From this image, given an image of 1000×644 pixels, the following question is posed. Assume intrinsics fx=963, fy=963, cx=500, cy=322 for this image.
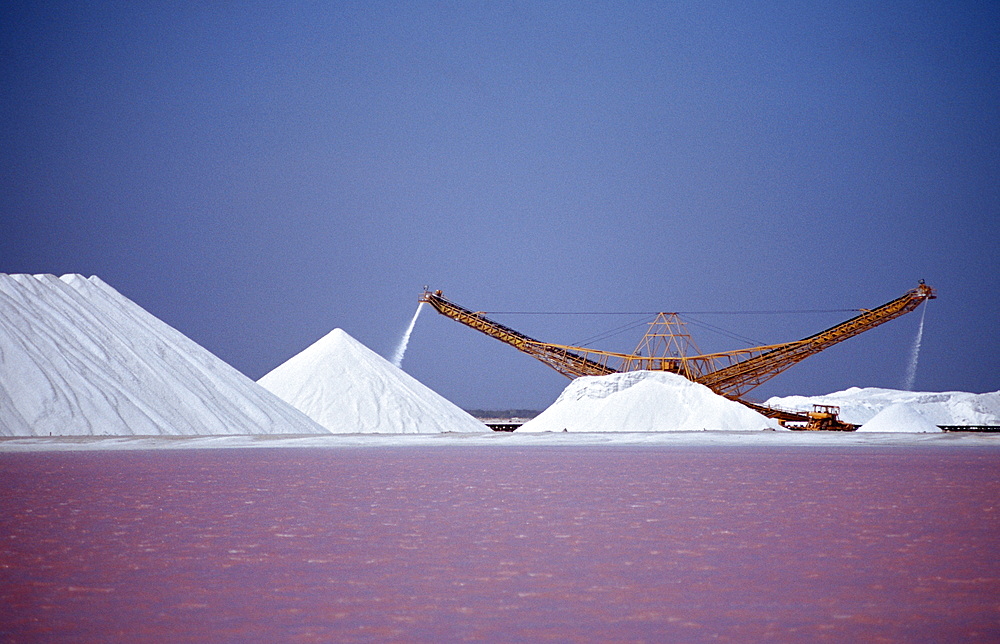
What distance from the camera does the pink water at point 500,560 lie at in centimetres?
466

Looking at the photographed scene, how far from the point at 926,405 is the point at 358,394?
3360 centimetres

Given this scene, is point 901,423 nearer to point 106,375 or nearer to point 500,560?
point 106,375

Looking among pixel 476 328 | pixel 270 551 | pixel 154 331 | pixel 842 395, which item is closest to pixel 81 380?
pixel 154 331

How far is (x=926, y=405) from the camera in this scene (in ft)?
175

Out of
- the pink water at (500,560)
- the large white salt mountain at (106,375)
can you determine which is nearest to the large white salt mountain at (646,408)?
the large white salt mountain at (106,375)

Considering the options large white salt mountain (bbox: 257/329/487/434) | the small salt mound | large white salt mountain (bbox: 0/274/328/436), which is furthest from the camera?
the small salt mound

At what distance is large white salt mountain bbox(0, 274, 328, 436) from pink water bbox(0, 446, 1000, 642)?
13.5m

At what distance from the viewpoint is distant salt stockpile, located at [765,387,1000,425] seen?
52.0 metres

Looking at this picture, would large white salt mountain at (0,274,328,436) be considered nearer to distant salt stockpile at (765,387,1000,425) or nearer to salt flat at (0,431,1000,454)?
salt flat at (0,431,1000,454)

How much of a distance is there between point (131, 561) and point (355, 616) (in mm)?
2362

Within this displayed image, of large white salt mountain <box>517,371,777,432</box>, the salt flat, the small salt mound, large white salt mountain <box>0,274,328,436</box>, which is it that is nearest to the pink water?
the salt flat

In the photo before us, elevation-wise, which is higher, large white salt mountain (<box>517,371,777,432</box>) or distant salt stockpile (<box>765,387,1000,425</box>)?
distant salt stockpile (<box>765,387,1000,425</box>)

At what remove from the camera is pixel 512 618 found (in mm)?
4766

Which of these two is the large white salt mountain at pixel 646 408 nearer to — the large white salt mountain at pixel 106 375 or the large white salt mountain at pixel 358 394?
the large white salt mountain at pixel 358 394
